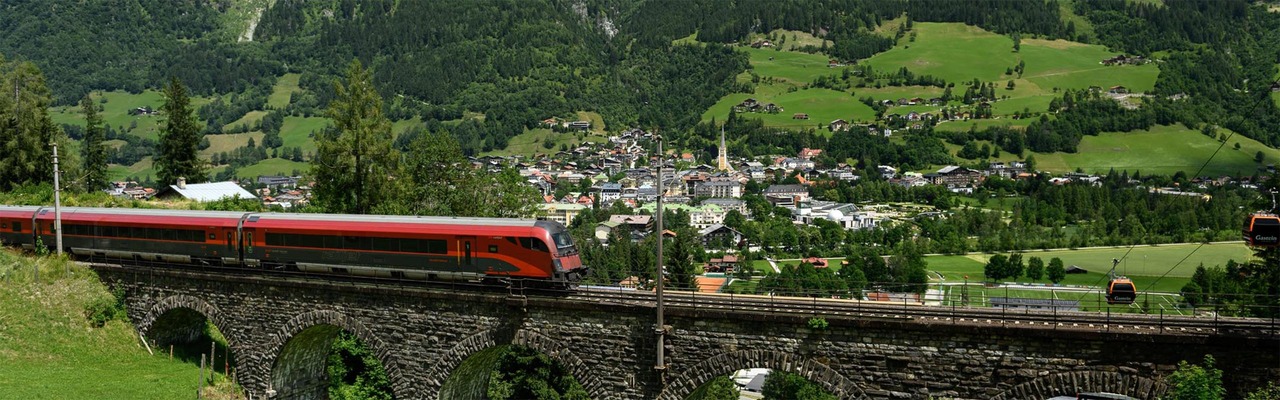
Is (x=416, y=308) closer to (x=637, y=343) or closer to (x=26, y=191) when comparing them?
(x=637, y=343)

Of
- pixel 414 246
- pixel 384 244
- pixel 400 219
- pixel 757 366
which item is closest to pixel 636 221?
pixel 400 219

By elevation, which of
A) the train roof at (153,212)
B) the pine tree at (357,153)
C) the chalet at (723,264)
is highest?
the pine tree at (357,153)

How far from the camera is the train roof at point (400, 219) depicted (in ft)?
108

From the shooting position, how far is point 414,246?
3434 cm

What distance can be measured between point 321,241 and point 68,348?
440 inches

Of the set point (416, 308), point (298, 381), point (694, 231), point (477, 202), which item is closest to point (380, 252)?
point (416, 308)

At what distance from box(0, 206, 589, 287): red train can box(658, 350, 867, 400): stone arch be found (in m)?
6.02

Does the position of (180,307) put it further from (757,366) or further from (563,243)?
(757,366)

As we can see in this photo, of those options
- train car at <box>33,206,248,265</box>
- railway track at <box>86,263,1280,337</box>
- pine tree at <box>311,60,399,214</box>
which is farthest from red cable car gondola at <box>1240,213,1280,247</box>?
pine tree at <box>311,60,399,214</box>

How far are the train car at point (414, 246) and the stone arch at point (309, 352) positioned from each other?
262cm

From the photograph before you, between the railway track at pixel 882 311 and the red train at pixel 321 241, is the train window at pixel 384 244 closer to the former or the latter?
the red train at pixel 321 241

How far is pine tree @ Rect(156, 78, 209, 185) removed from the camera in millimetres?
71750

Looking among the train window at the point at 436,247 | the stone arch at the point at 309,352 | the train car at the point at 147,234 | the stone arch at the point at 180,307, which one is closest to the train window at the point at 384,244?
the train window at the point at 436,247

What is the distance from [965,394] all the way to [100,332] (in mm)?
34233
